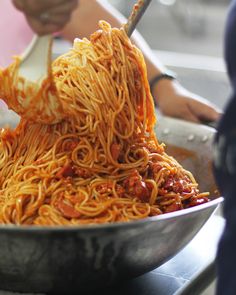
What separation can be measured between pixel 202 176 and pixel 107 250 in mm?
559

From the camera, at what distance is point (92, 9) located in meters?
1.92

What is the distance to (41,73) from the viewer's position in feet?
3.77

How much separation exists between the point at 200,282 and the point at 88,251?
0.29 metres

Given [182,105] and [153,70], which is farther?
[153,70]

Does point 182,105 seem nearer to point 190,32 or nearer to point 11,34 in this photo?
point 11,34

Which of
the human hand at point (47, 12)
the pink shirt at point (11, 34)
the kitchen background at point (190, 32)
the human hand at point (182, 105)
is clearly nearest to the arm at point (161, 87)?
the human hand at point (182, 105)

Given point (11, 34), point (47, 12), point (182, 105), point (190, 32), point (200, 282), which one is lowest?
point (190, 32)

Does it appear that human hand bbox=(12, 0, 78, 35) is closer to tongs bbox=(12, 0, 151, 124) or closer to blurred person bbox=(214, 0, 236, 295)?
tongs bbox=(12, 0, 151, 124)

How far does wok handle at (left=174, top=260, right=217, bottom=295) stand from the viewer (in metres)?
1.18

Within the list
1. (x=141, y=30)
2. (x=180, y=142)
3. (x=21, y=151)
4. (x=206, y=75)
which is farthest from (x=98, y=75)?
(x=141, y=30)

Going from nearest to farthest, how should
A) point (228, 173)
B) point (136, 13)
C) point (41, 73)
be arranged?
point (228, 173) → point (41, 73) → point (136, 13)

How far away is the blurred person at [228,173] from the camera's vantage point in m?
0.83

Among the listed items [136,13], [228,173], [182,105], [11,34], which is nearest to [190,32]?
[11,34]

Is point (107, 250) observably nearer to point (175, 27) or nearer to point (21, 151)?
point (21, 151)
